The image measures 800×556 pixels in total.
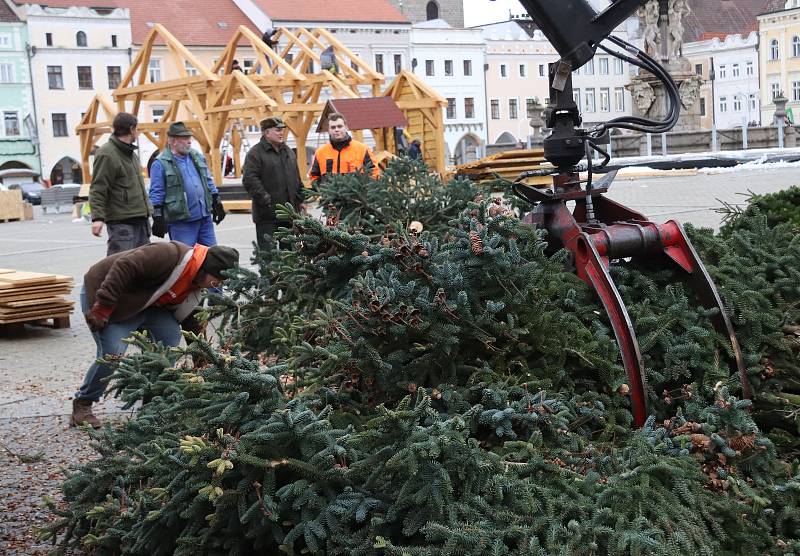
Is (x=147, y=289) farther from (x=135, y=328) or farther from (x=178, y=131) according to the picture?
(x=178, y=131)

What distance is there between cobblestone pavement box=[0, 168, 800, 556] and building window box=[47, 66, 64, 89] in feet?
163

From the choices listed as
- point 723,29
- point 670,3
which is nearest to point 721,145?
point 670,3

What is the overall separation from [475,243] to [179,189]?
672 cm

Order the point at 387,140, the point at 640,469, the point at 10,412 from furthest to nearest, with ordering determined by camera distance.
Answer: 1. the point at 387,140
2. the point at 10,412
3. the point at 640,469

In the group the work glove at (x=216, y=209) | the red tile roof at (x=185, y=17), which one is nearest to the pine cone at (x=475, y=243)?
the work glove at (x=216, y=209)

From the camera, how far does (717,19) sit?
9881cm

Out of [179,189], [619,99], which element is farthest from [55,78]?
[179,189]

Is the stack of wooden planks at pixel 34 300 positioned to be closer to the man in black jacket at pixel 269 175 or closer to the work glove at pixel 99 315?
the man in black jacket at pixel 269 175

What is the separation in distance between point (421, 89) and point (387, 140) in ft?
12.9

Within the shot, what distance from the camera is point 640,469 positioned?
3.05 m

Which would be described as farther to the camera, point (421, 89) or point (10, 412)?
point (421, 89)

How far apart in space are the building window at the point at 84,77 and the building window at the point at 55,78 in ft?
3.49

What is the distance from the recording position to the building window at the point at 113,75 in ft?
227

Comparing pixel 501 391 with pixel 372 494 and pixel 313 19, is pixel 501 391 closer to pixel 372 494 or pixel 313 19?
pixel 372 494
